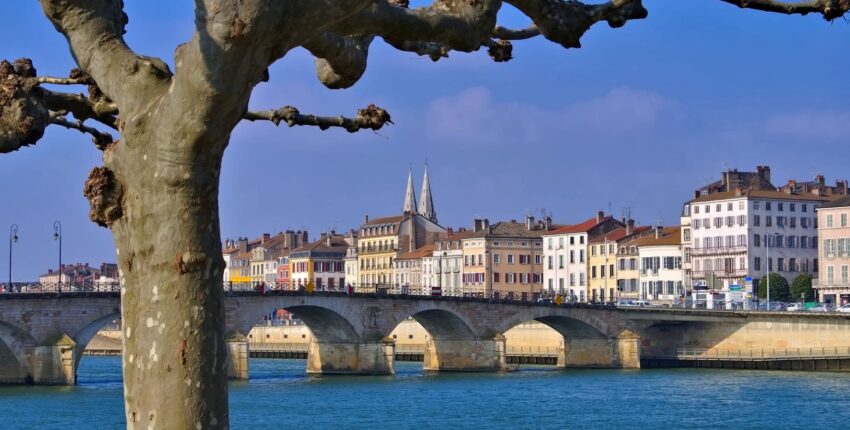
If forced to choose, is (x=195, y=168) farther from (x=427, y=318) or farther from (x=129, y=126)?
(x=427, y=318)

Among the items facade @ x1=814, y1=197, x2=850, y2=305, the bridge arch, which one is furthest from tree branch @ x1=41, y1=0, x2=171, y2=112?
facade @ x1=814, y1=197, x2=850, y2=305

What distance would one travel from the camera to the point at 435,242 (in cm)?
14200

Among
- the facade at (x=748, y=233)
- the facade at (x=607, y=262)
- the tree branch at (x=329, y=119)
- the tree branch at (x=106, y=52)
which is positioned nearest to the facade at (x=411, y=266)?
the facade at (x=607, y=262)

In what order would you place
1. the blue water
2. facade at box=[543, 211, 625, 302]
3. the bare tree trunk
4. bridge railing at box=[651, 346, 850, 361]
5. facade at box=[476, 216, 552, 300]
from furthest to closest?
facade at box=[476, 216, 552, 300]
facade at box=[543, 211, 625, 302]
bridge railing at box=[651, 346, 850, 361]
the blue water
the bare tree trunk

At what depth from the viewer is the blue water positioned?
4659 centimetres

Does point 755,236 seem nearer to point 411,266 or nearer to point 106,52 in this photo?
point 411,266

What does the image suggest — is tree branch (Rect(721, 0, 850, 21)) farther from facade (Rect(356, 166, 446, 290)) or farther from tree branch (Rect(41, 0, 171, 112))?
facade (Rect(356, 166, 446, 290))

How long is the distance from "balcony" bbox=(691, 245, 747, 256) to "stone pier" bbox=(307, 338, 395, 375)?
4072 cm

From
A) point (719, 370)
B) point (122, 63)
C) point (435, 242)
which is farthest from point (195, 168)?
point (435, 242)

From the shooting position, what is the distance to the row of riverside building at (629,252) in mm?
106562

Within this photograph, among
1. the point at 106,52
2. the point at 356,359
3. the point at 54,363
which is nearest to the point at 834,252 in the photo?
the point at 356,359

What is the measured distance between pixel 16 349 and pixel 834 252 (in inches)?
2357

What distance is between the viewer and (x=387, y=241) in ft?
484

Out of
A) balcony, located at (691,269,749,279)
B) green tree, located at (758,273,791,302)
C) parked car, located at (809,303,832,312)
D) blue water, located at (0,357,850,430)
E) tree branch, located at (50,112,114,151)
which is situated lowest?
blue water, located at (0,357,850,430)
